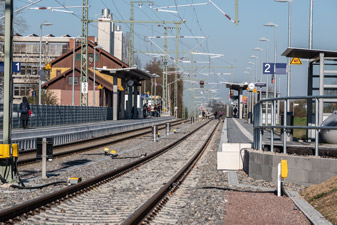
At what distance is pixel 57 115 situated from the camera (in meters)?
40.6

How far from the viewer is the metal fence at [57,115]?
33.8 m

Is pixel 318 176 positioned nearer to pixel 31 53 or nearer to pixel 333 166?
pixel 333 166

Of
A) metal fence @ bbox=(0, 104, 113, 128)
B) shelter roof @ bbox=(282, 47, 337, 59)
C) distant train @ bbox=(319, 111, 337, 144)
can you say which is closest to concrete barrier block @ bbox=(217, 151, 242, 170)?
distant train @ bbox=(319, 111, 337, 144)

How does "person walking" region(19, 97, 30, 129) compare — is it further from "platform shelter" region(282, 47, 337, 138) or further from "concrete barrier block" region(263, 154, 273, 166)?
"concrete barrier block" region(263, 154, 273, 166)

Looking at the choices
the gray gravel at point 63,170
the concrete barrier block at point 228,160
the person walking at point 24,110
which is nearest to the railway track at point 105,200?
the gray gravel at point 63,170

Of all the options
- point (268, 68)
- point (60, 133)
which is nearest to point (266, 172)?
point (60, 133)

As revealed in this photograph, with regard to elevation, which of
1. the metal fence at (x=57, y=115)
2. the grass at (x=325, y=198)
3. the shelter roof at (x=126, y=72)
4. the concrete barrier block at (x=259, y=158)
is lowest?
the grass at (x=325, y=198)

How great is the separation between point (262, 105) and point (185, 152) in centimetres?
974

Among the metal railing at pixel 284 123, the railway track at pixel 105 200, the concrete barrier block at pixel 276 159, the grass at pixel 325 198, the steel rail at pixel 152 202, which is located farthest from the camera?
the concrete barrier block at pixel 276 159

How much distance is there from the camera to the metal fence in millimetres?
33750

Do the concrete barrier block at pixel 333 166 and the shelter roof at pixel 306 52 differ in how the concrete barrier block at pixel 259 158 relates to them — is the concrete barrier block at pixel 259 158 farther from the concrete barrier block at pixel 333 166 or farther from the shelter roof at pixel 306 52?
the shelter roof at pixel 306 52

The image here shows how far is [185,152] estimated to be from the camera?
2497cm

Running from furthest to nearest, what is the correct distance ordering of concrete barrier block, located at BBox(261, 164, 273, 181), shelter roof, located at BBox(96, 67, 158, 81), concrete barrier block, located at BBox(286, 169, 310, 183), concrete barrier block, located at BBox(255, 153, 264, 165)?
shelter roof, located at BBox(96, 67, 158, 81), concrete barrier block, located at BBox(255, 153, 264, 165), concrete barrier block, located at BBox(261, 164, 273, 181), concrete barrier block, located at BBox(286, 169, 310, 183)

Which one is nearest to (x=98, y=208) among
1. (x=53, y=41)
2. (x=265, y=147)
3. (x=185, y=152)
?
(x=265, y=147)
